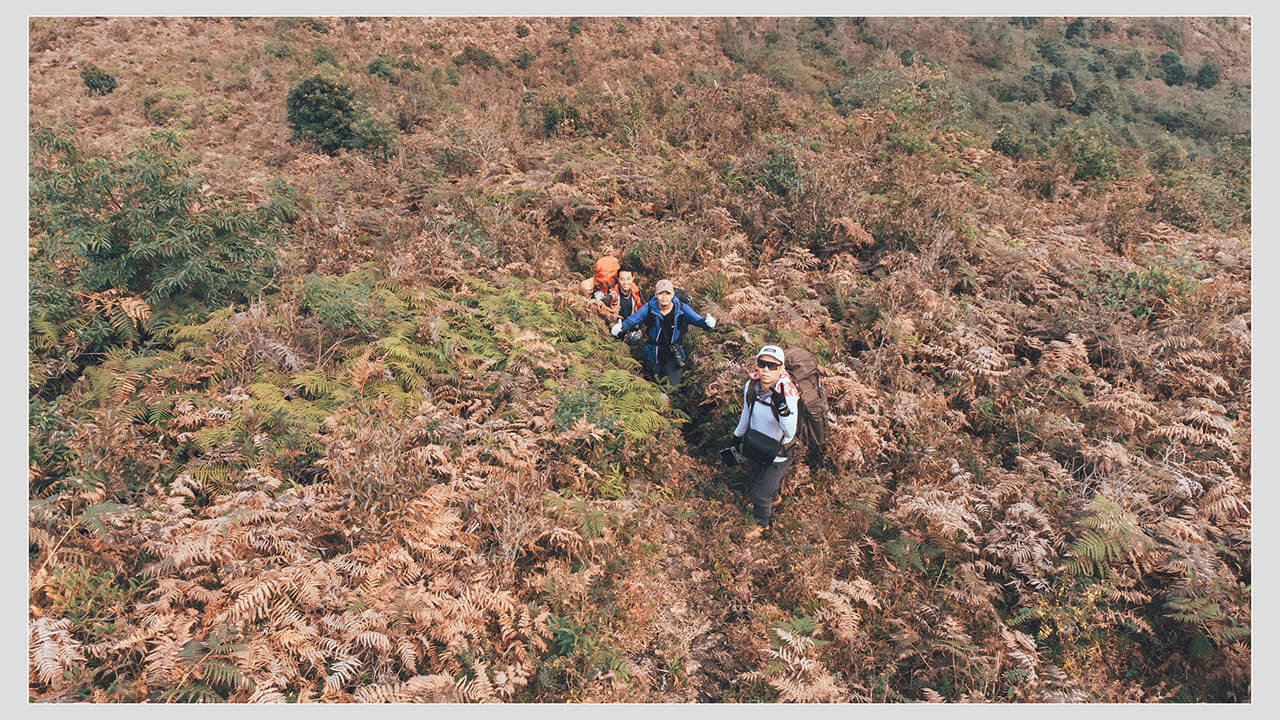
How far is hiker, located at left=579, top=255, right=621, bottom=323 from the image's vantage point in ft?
24.6

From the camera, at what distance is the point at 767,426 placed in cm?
548

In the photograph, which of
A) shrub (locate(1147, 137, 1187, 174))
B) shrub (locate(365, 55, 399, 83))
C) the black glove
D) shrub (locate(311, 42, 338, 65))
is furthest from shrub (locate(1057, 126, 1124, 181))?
shrub (locate(311, 42, 338, 65))

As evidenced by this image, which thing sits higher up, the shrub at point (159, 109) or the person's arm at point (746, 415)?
the shrub at point (159, 109)

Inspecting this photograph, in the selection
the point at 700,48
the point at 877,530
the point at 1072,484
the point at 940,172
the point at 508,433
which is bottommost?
the point at 877,530

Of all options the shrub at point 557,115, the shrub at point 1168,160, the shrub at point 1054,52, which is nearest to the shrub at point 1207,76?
the shrub at point 1054,52

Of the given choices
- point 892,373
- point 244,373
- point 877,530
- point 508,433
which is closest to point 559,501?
point 508,433

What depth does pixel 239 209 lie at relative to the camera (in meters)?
7.67

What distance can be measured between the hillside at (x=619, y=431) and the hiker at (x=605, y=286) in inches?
8.0

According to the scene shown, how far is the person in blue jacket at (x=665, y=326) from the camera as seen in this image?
6699 millimetres

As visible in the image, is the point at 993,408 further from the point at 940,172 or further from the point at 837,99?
the point at 837,99

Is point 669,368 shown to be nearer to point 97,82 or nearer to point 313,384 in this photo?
point 313,384

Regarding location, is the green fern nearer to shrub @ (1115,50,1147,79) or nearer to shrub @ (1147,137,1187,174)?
shrub @ (1147,137,1187,174)

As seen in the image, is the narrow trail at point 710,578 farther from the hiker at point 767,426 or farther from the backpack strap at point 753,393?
the backpack strap at point 753,393

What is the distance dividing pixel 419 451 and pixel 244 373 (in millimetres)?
2337
